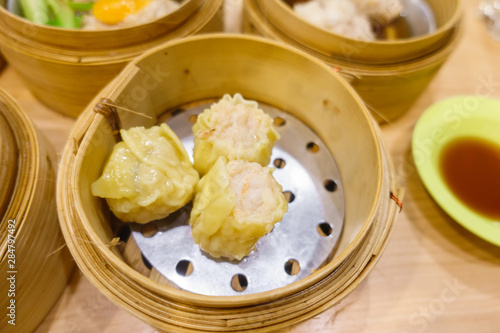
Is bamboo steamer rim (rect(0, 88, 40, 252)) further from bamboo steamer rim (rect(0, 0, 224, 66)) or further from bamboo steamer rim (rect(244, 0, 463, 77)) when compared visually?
bamboo steamer rim (rect(244, 0, 463, 77))

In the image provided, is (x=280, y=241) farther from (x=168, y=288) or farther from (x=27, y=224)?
(x=27, y=224)

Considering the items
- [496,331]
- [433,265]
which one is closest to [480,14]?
[433,265]

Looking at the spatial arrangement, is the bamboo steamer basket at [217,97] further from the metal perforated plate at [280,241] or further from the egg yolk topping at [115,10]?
the egg yolk topping at [115,10]

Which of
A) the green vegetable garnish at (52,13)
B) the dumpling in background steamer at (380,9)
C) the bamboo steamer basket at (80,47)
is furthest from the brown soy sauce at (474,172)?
the green vegetable garnish at (52,13)

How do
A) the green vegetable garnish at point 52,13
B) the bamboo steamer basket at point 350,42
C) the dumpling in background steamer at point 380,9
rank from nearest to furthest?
1. the bamboo steamer basket at point 350,42
2. the green vegetable garnish at point 52,13
3. the dumpling in background steamer at point 380,9

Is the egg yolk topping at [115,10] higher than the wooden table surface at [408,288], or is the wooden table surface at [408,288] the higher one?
the egg yolk topping at [115,10]

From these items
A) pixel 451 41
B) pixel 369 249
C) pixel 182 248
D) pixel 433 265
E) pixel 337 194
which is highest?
pixel 451 41

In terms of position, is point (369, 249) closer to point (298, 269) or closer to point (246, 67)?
point (298, 269)
